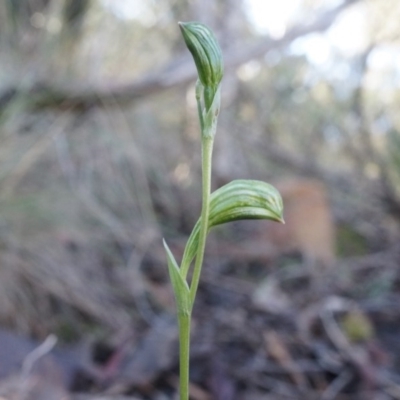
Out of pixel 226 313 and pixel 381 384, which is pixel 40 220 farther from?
pixel 381 384

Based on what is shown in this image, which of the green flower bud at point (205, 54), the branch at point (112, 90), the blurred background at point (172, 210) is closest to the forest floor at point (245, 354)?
the blurred background at point (172, 210)

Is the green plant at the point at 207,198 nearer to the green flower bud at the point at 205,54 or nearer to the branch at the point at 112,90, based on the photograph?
the green flower bud at the point at 205,54

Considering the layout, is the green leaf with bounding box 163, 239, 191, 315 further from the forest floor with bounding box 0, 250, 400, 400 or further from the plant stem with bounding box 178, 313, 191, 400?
the forest floor with bounding box 0, 250, 400, 400

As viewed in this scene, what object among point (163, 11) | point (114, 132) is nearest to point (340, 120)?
point (163, 11)

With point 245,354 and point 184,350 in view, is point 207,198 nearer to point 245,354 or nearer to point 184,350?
point 184,350

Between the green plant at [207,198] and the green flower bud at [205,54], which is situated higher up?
the green flower bud at [205,54]

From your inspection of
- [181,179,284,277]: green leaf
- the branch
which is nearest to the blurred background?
the branch

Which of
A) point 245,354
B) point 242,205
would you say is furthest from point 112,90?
point 242,205
